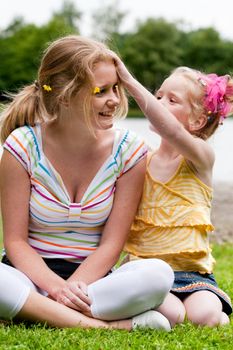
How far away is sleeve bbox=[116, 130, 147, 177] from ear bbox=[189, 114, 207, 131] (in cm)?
31

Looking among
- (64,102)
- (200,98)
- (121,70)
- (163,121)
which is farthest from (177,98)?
(64,102)

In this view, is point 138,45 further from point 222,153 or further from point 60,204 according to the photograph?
point 60,204

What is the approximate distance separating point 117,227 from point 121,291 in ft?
1.60

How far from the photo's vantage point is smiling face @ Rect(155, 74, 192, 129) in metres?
4.45

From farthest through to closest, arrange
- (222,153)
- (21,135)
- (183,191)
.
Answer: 1. (222,153)
2. (183,191)
3. (21,135)

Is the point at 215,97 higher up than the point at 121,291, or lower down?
higher up

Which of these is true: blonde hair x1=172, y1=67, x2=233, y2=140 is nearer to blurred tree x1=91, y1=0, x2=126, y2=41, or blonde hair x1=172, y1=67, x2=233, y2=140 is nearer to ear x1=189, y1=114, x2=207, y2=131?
ear x1=189, y1=114, x2=207, y2=131

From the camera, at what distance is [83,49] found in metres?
4.08

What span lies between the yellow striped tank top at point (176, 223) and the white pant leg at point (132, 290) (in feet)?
1.50

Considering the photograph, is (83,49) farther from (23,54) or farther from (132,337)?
(23,54)

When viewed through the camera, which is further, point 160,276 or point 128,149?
point 128,149

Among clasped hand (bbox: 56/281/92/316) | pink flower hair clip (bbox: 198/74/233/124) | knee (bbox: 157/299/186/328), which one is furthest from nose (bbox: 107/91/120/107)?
knee (bbox: 157/299/186/328)

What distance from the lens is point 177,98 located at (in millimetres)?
4465

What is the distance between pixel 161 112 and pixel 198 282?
3.07 ft
